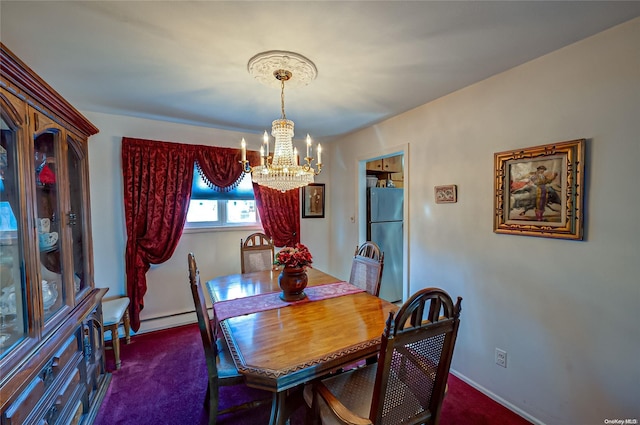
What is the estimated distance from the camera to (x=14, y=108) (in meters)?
1.17

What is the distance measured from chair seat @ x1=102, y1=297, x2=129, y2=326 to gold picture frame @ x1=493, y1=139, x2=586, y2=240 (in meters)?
3.26

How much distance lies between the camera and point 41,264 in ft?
4.48

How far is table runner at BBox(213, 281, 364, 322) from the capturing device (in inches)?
69.7

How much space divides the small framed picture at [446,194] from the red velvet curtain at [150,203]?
8.94 feet

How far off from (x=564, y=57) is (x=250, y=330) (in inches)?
99.9

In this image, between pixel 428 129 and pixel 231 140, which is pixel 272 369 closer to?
pixel 428 129

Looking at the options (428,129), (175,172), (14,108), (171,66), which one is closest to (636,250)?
(428,129)

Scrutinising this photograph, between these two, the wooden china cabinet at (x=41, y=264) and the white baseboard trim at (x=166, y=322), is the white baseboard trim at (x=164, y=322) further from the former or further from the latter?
the wooden china cabinet at (x=41, y=264)

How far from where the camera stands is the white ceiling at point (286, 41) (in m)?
1.26

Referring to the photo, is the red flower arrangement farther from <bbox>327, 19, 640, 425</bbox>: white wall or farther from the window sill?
the window sill

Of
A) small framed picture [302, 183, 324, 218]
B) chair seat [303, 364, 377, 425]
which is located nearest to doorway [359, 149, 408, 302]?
small framed picture [302, 183, 324, 218]

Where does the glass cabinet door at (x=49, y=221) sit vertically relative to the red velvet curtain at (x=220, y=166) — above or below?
below

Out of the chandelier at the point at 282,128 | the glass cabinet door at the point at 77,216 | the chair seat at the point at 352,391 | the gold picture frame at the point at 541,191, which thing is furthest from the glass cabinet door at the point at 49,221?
the gold picture frame at the point at 541,191

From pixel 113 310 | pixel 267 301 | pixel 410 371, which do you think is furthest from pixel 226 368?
pixel 113 310
